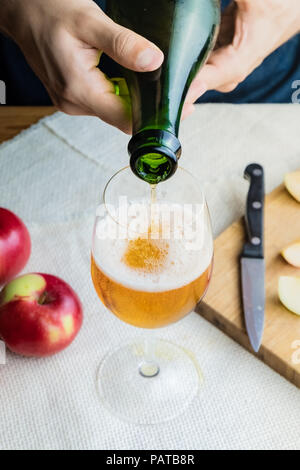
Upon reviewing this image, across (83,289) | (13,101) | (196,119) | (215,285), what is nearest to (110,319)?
(83,289)

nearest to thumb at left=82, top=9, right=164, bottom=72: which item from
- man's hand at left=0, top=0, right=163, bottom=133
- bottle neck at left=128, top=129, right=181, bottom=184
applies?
man's hand at left=0, top=0, right=163, bottom=133

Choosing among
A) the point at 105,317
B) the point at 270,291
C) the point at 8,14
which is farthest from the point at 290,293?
the point at 8,14

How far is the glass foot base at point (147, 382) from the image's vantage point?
2.70 feet

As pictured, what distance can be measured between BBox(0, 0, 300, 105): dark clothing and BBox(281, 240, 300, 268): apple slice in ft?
1.73

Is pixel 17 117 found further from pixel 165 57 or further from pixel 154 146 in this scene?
pixel 154 146

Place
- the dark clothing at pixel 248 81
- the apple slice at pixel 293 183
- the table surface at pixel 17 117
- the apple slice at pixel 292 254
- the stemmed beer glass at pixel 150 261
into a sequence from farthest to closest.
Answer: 1. the dark clothing at pixel 248 81
2. the table surface at pixel 17 117
3. the apple slice at pixel 293 183
4. the apple slice at pixel 292 254
5. the stemmed beer glass at pixel 150 261

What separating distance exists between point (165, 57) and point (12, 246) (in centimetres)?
38

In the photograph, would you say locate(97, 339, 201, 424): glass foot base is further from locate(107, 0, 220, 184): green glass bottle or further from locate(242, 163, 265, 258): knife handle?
locate(107, 0, 220, 184): green glass bottle

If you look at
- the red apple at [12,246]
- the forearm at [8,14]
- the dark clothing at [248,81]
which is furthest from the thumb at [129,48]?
the dark clothing at [248,81]

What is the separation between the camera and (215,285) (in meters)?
0.93

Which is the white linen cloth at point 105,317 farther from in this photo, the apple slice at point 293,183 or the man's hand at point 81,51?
the man's hand at point 81,51

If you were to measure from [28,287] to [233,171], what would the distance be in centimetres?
48

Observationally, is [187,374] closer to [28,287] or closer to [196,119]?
[28,287]

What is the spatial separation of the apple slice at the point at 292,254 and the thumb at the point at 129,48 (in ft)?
1.30
